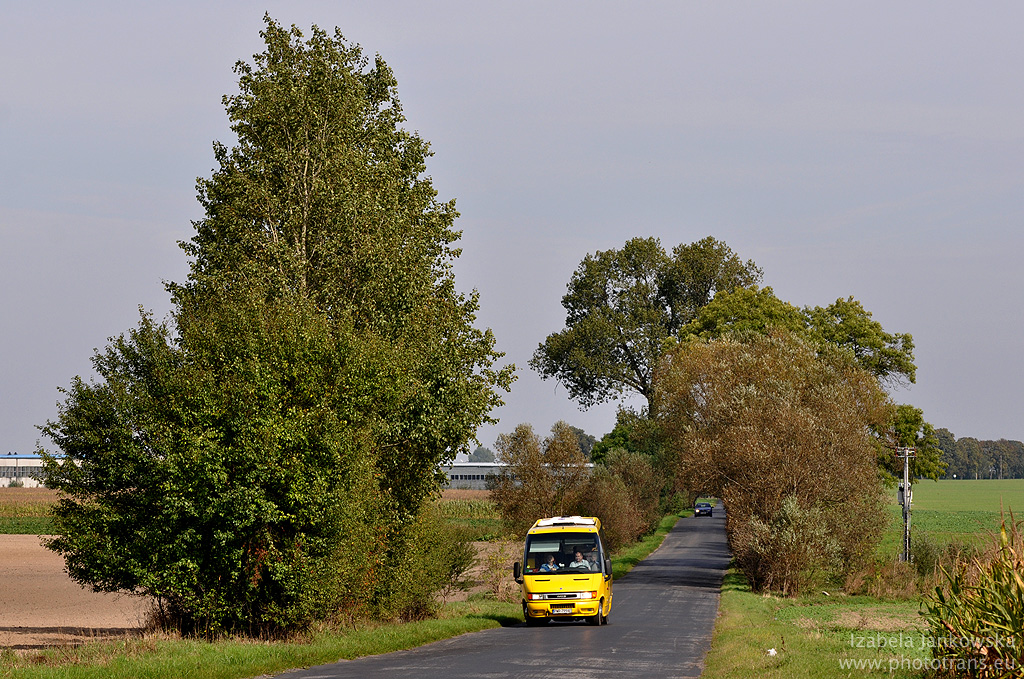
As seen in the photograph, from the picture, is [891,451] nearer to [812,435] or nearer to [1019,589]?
[812,435]

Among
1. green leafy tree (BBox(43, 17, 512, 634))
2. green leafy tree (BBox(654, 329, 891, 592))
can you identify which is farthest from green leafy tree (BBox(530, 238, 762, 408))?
green leafy tree (BBox(43, 17, 512, 634))

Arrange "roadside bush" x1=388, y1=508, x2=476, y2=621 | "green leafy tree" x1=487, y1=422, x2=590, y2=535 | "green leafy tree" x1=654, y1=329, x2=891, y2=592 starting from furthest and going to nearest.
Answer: "green leafy tree" x1=487, y1=422, x2=590, y2=535 → "green leafy tree" x1=654, y1=329, x2=891, y2=592 → "roadside bush" x1=388, y1=508, x2=476, y2=621

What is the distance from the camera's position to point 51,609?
38.9 metres

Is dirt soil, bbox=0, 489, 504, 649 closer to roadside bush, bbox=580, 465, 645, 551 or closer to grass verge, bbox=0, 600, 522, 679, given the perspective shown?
grass verge, bbox=0, 600, 522, 679

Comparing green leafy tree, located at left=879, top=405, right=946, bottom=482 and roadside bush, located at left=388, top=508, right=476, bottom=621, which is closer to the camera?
roadside bush, located at left=388, top=508, right=476, bottom=621

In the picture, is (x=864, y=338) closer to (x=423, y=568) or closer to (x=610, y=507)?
(x=610, y=507)

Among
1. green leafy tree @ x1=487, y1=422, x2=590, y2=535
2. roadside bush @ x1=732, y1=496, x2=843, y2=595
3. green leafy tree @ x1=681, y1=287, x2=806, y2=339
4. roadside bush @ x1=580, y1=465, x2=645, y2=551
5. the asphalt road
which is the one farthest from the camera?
green leafy tree @ x1=681, y1=287, x2=806, y2=339

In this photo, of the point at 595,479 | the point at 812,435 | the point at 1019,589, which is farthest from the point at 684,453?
the point at 1019,589

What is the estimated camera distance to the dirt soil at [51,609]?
27500mm

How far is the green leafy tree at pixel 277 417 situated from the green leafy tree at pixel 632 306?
194 ft

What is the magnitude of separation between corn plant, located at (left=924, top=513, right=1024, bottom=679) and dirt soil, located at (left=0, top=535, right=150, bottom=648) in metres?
17.0

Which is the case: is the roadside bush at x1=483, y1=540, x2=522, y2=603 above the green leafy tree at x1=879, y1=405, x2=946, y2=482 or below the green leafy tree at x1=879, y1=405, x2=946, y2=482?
below

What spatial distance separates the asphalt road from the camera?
1883 cm

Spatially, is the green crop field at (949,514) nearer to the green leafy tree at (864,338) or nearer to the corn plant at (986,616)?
the green leafy tree at (864,338)
